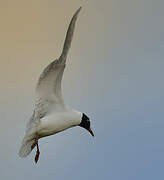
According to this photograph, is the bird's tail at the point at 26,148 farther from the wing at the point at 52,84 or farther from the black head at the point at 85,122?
the black head at the point at 85,122

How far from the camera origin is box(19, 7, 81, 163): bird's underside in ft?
18.6

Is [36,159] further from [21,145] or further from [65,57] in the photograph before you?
[65,57]

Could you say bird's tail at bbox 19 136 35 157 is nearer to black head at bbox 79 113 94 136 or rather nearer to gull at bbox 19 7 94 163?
gull at bbox 19 7 94 163

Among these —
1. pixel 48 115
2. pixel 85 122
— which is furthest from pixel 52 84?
pixel 85 122

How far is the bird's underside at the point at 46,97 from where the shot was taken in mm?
5668

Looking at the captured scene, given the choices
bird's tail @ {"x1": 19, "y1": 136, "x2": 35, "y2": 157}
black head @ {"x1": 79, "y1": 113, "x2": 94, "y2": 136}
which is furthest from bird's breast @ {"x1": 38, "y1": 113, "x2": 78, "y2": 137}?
black head @ {"x1": 79, "y1": 113, "x2": 94, "y2": 136}

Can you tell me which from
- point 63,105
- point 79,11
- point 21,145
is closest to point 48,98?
point 63,105

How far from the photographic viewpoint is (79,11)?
17.4 ft

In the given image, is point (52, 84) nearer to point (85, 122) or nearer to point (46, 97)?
point (46, 97)

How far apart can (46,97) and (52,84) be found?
0.23 metres

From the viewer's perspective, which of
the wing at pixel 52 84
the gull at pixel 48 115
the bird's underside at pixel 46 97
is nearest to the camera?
the wing at pixel 52 84

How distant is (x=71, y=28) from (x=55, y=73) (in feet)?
1.60

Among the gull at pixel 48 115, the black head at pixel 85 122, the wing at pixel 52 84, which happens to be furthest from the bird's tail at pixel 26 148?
the black head at pixel 85 122

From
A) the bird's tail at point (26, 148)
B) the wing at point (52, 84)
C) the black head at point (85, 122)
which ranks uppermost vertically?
the wing at point (52, 84)
